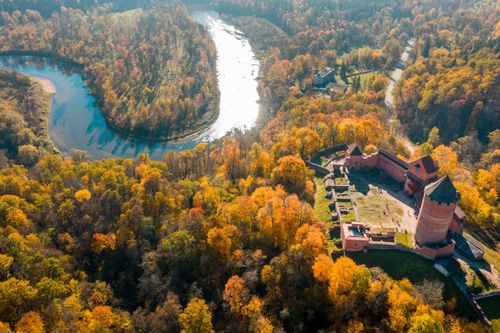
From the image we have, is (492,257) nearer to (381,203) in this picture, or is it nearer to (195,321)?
(381,203)

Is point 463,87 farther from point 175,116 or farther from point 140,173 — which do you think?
point 140,173

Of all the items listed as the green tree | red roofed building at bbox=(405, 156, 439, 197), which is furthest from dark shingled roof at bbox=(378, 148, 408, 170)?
the green tree

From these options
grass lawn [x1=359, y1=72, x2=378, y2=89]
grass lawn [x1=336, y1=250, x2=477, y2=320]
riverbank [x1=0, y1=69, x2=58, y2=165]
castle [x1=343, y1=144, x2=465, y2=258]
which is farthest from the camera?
grass lawn [x1=359, y1=72, x2=378, y2=89]

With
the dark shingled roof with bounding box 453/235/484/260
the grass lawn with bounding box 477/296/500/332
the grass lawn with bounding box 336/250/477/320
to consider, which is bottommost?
the grass lawn with bounding box 477/296/500/332

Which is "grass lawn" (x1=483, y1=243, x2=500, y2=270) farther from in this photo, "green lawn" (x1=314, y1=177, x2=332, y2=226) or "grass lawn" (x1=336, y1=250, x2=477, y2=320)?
"green lawn" (x1=314, y1=177, x2=332, y2=226)

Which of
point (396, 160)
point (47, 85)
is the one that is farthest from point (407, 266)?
point (47, 85)

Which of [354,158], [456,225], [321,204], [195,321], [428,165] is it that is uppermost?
[428,165]
